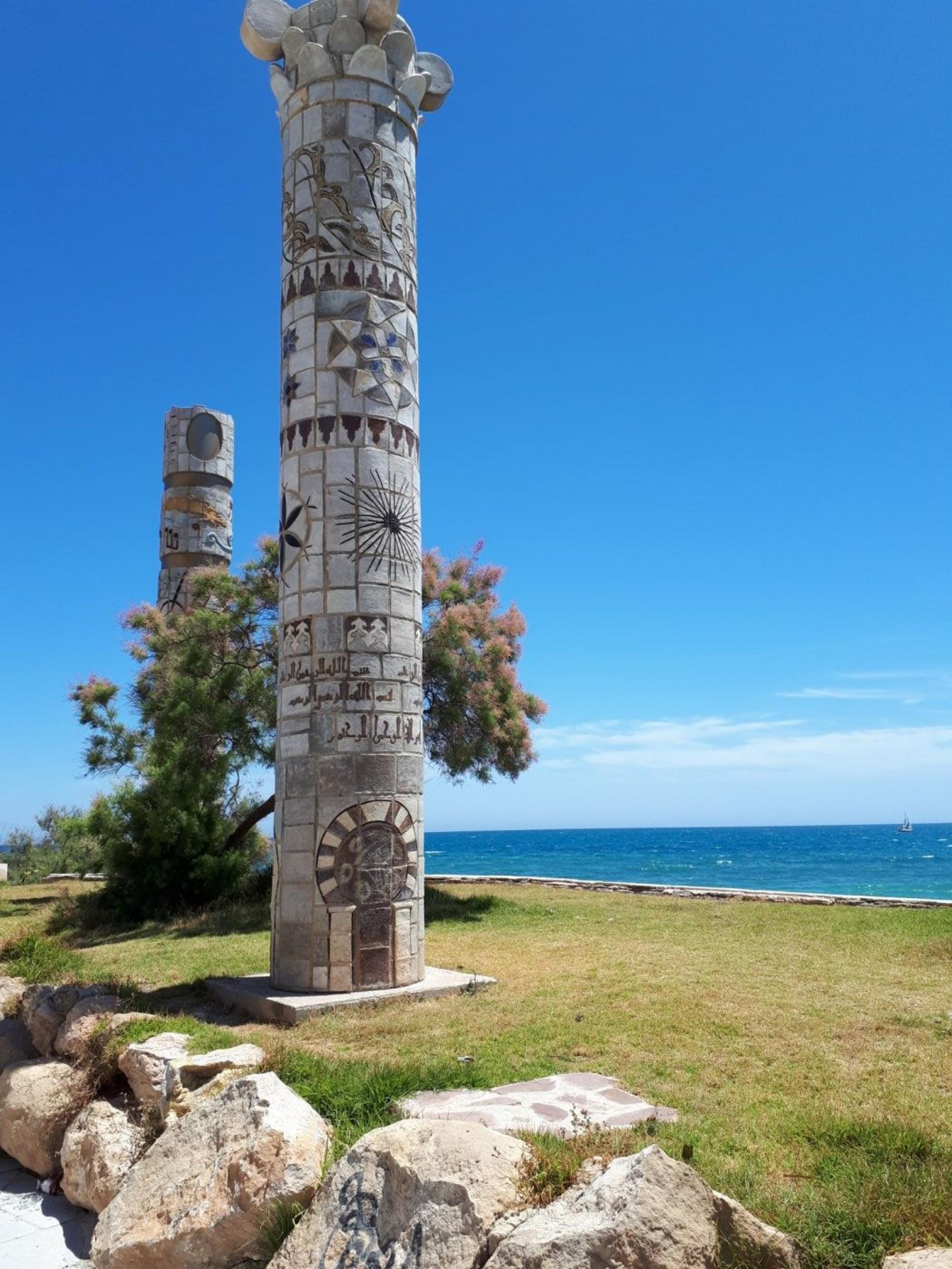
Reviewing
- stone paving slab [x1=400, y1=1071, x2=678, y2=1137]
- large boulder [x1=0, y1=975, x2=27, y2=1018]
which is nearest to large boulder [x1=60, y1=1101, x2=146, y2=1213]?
stone paving slab [x1=400, y1=1071, x2=678, y2=1137]

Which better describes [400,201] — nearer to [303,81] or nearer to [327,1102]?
[303,81]

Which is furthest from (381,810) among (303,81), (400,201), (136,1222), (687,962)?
(303,81)

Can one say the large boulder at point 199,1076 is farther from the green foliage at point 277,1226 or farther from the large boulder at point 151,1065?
the green foliage at point 277,1226

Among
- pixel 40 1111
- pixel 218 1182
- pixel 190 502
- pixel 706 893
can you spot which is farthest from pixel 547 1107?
pixel 190 502

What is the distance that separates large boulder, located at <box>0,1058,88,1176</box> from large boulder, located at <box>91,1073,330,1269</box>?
1.57m

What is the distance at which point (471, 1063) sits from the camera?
647 centimetres

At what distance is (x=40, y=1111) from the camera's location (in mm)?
6730

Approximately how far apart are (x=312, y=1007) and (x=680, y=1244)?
5398 mm

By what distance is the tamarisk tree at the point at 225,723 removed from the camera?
16.2m

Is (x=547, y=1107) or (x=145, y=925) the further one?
(x=145, y=925)

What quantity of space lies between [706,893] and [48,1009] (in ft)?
44.5

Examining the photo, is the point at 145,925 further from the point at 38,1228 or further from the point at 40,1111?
the point at 38,1228

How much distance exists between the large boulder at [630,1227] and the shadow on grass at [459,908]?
11314 mm

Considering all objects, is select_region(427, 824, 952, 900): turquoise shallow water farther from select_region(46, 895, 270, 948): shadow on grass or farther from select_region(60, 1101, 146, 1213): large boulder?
select_region(60, 1101, 146, 1213): large boulder
